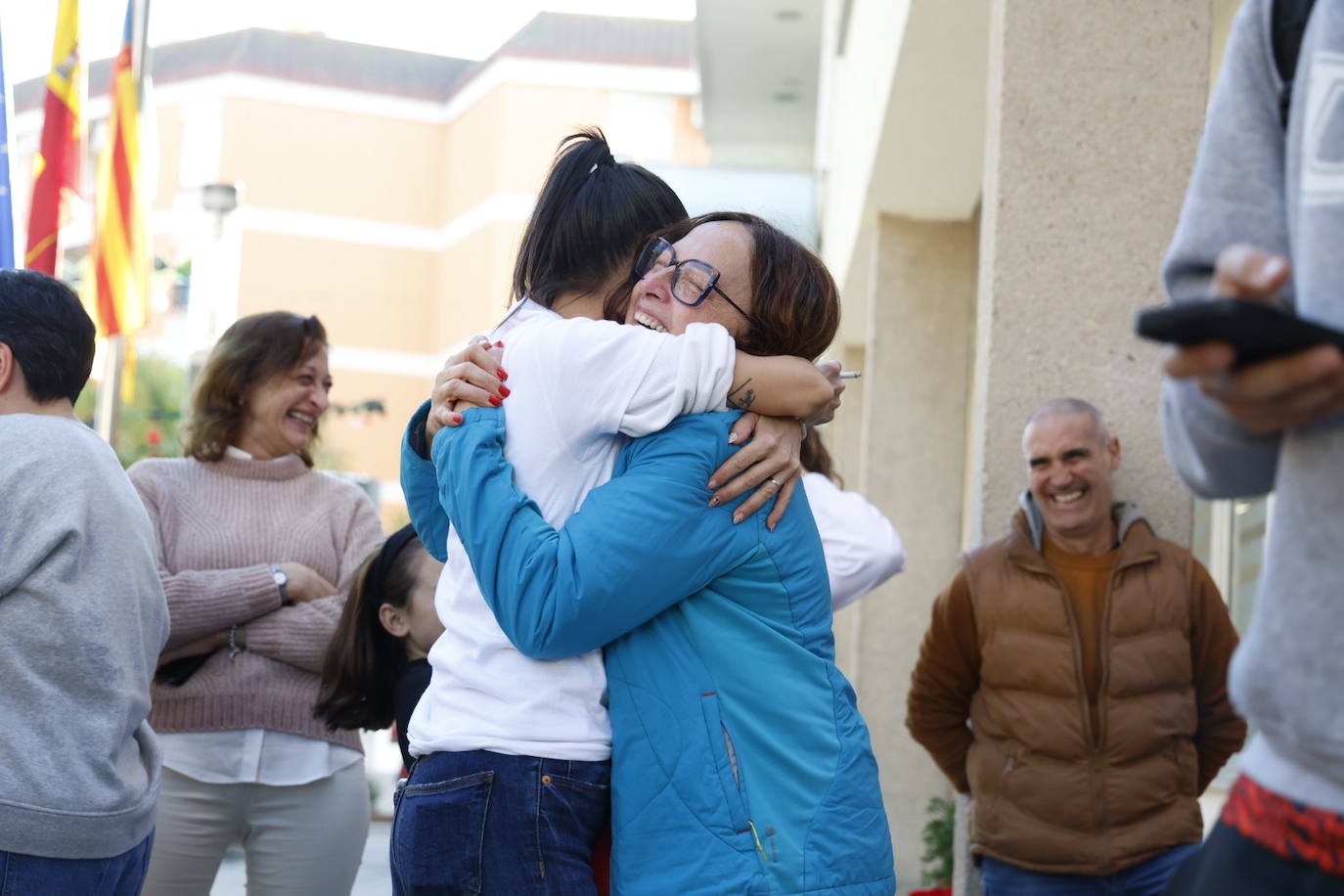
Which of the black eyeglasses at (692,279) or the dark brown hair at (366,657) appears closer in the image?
the black eyeglasses at (692,279)

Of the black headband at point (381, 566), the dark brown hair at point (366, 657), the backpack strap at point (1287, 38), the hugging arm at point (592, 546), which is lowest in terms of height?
the dark brown hair at point (366, 657)

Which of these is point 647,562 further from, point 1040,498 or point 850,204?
point 850,204

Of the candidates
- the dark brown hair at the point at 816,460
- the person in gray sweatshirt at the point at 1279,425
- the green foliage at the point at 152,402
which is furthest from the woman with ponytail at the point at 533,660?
the green foliage at the point at 152,402

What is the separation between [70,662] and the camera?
9.75 ft

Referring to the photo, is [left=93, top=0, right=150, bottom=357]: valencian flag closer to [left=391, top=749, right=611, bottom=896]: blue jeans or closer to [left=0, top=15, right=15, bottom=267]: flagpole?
[left=0, top=15, right=15, bottom=267]: flagpole

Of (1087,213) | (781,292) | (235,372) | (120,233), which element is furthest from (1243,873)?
(120,233)

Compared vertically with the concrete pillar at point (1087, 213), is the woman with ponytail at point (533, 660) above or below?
below

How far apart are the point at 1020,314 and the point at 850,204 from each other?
7.10 m

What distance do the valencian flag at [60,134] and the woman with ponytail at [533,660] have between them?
4.91 metres

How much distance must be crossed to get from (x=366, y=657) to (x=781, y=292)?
168cm

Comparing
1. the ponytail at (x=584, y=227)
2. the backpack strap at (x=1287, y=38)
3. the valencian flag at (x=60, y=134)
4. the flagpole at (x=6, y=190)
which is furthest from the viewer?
the valencian flag at (x=60, y=134)

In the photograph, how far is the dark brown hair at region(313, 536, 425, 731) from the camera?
3.61m

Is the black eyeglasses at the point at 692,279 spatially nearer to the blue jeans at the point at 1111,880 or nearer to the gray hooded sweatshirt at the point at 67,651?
the gray hooded sweatshirt at the point at 67,651

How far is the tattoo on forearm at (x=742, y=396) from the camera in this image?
7.47 ft
